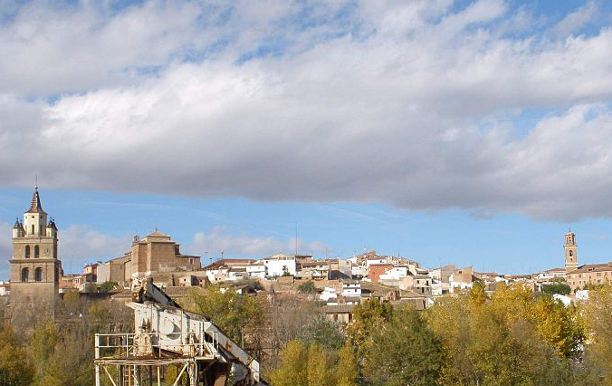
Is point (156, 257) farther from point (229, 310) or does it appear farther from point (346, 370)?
point (346, 370)

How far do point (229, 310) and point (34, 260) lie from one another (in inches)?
1724

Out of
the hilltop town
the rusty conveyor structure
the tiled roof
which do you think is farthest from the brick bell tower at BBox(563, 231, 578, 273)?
the rusty conveyor structure

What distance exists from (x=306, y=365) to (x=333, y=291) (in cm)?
5549

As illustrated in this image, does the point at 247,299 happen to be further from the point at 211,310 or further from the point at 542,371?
the point at 542,371

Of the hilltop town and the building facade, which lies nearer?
the hilltop town

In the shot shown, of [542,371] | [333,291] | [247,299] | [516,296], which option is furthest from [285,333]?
[333,291]

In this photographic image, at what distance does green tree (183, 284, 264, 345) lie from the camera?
5834 cm

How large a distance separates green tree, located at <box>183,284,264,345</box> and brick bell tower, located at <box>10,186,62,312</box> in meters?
37.1

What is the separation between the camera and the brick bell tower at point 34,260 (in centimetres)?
9406

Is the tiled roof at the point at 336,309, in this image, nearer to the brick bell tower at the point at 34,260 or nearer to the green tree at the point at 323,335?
the green tree at the point at 323,335

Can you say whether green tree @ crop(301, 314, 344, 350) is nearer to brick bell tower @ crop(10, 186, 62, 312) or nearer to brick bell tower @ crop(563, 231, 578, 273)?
brick bell tower @ crop(10, 186, 62, 312)

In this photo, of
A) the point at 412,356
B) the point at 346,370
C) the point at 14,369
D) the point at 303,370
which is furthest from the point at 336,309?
the point at 412,356

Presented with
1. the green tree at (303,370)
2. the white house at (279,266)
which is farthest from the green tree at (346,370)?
the white house at (279,266)

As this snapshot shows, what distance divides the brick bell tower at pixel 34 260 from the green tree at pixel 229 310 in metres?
37.1
